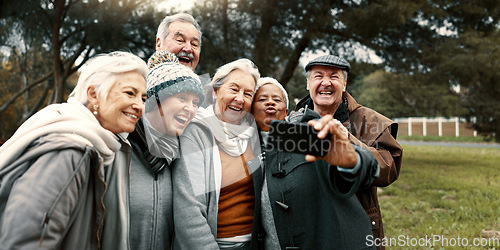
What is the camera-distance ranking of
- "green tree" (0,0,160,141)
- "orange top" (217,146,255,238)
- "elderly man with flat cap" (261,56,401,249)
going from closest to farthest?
1. "elderly man with flat cap" (261,56,401,249)
2. "orange top" (217,146,255,238)
3. "green tree" (0,0,160,141)

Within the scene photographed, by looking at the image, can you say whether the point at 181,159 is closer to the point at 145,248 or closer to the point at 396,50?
the point at 145,248

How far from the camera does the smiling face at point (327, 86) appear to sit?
7.13 feet

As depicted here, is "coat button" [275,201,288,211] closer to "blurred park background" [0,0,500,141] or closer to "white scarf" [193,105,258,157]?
"white scarf" [193,105,258,157]

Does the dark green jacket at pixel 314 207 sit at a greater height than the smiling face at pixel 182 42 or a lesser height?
lesser

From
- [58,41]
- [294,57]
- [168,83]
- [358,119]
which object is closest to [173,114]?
[168,83]

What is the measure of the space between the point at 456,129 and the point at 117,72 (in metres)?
31.5

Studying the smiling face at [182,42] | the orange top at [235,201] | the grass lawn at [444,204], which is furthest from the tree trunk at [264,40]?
the orange top at [235,201]

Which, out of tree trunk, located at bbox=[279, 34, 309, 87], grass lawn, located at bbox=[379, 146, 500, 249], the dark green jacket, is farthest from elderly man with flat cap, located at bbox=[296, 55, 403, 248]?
tree trunk, located at bbox=[279, 34, 309, 87]

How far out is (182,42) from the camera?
2.58 metres

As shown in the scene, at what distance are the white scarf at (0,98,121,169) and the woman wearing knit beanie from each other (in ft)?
0.82

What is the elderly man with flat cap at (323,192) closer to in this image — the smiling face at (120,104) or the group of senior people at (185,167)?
the group of senior people at (185,167)

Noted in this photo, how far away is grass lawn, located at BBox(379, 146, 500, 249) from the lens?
5004 mm

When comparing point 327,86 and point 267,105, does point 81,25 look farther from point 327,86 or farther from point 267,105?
point 327,86

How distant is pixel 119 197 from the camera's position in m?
1.53
